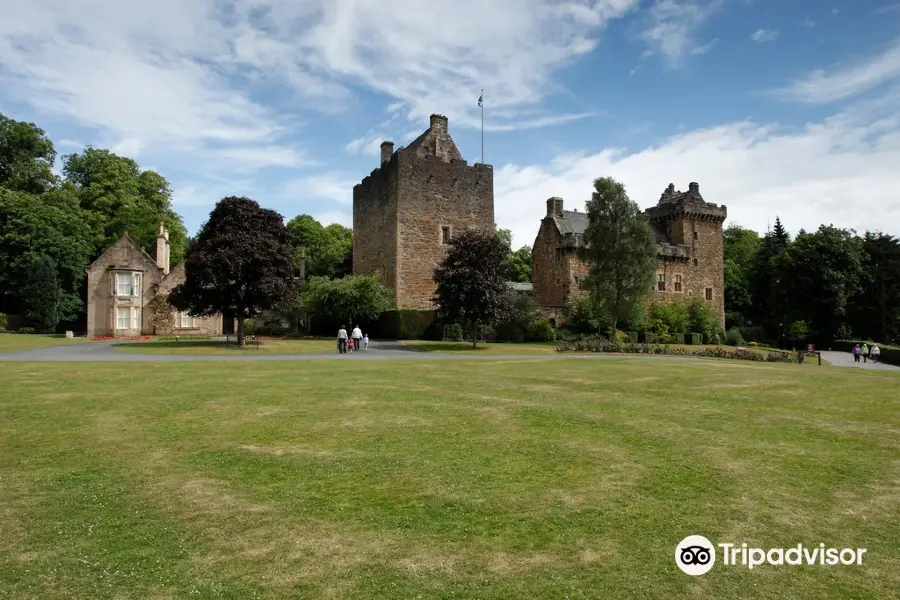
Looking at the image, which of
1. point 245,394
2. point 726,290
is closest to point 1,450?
point 245,394

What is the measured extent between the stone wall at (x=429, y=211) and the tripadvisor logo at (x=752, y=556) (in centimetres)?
4336

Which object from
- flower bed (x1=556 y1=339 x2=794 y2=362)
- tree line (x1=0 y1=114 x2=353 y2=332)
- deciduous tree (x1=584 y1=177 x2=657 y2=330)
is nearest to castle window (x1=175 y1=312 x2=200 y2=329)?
tree line (x1=0 y1=114 x2=353 y2=332)

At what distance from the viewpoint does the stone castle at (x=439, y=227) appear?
165 feet

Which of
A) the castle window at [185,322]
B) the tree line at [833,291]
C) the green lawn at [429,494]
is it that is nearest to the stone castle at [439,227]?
the tree line at [833,291]

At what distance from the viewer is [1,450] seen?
29.3 feet

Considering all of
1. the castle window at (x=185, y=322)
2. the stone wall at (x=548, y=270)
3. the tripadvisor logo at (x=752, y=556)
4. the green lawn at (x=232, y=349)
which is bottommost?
the tripadvisor logo at (x=752, y=556)

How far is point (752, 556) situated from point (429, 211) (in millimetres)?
46656

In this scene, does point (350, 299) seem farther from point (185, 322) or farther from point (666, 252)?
point (666, 252)

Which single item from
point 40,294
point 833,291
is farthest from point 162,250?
point 833,291

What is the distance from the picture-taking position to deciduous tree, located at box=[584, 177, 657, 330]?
148ft

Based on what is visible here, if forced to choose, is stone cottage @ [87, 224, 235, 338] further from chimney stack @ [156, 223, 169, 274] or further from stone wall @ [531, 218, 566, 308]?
stone wall @ [531, 218, 566, 308]

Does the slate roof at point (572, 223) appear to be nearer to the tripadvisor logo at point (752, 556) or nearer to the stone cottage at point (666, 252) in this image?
the stone cottage at point (666, 252)

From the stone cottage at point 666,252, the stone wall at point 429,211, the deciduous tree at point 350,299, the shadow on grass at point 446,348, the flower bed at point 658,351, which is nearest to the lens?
the flower bed at point 658,351

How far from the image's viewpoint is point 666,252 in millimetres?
59531
